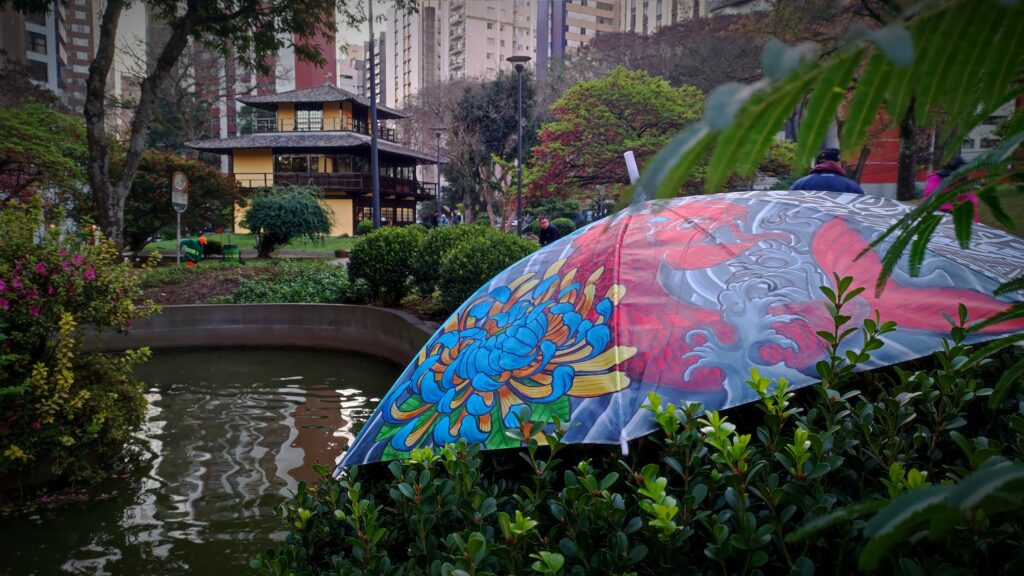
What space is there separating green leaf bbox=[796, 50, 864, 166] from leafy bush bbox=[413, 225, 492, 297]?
10258 mm

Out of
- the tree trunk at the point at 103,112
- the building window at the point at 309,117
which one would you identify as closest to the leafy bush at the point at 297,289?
the tree trunk at the point at 103,112

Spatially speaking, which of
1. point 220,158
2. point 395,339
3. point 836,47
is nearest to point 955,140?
point 836,47

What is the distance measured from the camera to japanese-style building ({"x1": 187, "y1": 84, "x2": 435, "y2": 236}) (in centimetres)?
4147

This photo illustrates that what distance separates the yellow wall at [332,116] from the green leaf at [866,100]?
44.7 metres

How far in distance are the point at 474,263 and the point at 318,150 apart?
3477cm

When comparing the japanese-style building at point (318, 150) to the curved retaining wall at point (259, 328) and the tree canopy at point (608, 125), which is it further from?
the curved retaining wall at point (259, 328)

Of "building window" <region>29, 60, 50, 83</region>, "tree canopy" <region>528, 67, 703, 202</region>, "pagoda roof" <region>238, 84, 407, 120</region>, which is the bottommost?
"tree canopy" <region>528, 67, 703, 202</region>

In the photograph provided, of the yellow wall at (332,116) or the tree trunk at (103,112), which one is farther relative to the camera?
the yellow wall at (332,116)

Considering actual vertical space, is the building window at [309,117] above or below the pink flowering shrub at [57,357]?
above

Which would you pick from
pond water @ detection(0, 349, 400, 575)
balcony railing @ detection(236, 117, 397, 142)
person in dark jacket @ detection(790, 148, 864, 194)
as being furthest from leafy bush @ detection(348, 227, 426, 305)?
balcony railing @ detection(236, 117, 397, 142)

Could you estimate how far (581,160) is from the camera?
86.7 feet

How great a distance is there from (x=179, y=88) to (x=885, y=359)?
47.8 metres

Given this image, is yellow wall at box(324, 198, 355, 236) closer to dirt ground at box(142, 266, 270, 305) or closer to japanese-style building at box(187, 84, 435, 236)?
japanese-style building at box(187, 84, 435, 236)

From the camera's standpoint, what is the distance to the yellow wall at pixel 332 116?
43250 mm
